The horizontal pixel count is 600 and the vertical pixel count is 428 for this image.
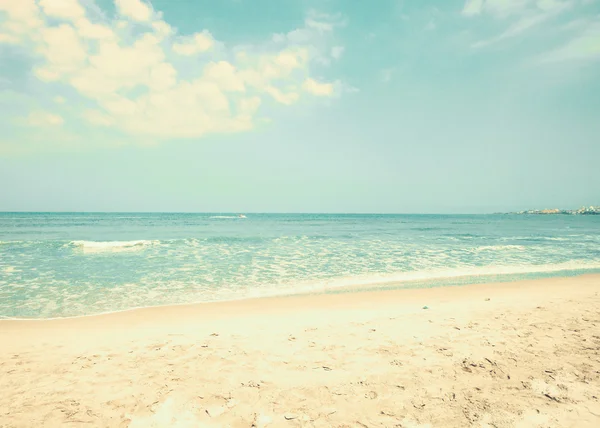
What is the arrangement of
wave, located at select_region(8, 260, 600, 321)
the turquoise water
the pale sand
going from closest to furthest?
the pale sand, wave, located at select_region(8, 260, 600, 321), the turquoise water

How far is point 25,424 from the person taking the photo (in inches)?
133

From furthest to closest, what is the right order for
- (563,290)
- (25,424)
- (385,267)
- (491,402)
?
(385,267) < (563,290) < (491,402) < (25,424)

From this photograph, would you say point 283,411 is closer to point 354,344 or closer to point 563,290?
point 354,344

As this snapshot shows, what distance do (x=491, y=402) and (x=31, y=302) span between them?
10.2 m

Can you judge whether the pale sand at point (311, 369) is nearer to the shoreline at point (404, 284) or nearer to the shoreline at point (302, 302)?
the shoreline at point (302, 302)

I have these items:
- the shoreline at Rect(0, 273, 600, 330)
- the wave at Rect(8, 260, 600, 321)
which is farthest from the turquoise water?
the shoreline at Rect(0, 273, 600, 330)

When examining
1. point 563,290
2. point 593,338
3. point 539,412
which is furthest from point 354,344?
point 563,290

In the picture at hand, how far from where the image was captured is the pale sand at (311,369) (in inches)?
138

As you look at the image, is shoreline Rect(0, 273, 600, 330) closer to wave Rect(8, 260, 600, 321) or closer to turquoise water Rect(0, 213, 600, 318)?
wave Rect(8, 260, 600, 321)

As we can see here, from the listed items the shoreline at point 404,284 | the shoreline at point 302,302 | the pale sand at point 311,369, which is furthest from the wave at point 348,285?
the pale sand at point 311,369

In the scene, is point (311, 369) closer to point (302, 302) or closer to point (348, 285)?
point (302, 302)

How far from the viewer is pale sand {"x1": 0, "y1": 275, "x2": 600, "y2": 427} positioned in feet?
11.5

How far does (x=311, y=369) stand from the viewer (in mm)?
4469

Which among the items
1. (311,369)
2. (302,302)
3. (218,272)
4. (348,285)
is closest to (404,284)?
(348,285)
